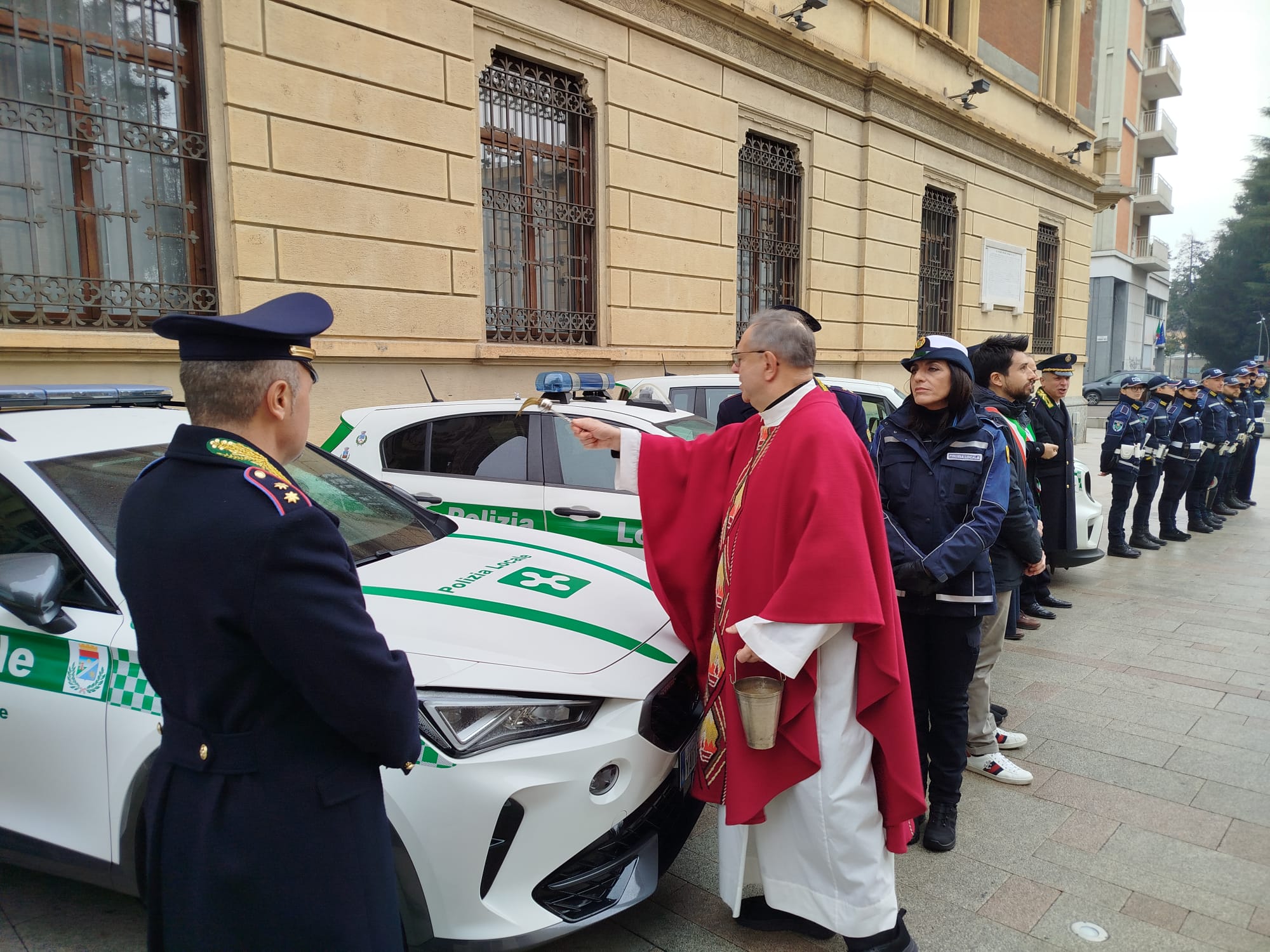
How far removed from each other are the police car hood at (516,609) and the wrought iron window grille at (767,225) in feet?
29.2

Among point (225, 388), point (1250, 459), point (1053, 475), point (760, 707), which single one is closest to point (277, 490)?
point (225, 388)

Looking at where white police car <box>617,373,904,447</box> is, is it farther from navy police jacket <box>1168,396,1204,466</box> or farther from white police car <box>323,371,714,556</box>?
navy police jacket <box>1168,396,1204,466</box>

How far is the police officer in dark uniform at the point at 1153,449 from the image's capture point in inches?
356

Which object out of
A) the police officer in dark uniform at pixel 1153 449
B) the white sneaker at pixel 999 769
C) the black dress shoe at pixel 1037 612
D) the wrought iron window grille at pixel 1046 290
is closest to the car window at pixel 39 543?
the white sneaker at pixel 999 769

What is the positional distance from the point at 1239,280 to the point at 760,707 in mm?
72545

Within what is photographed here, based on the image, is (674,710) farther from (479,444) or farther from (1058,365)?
(1058,365)

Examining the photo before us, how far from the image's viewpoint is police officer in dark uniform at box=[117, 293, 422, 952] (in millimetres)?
1425

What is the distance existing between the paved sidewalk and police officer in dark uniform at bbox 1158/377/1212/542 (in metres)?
4.29

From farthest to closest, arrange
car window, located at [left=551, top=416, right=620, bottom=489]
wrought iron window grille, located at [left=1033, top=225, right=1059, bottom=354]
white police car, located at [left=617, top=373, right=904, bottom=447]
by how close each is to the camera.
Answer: wrought iron window grille, located at [left=1033, top=225, right=1059, bottom=354]
white police car, located at [left=617, top=373, right=904, bottom=447]
car window, located at [left=551, top=416, right=620, bottom=489]

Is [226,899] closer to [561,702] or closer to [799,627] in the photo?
[561,702]

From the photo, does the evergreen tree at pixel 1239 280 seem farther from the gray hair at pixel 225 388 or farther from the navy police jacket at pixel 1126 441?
the gray hair at pixel 225 388

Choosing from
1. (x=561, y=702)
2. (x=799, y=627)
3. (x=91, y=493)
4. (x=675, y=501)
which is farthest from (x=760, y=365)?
(x=91, y=493)

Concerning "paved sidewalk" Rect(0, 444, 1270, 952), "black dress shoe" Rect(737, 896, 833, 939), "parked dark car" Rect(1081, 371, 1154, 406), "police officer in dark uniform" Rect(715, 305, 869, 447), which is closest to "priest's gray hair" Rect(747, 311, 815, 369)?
"police officer in dark uniform" Rect(715, 305, 869, 447)

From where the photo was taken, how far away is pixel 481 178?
884 cm
